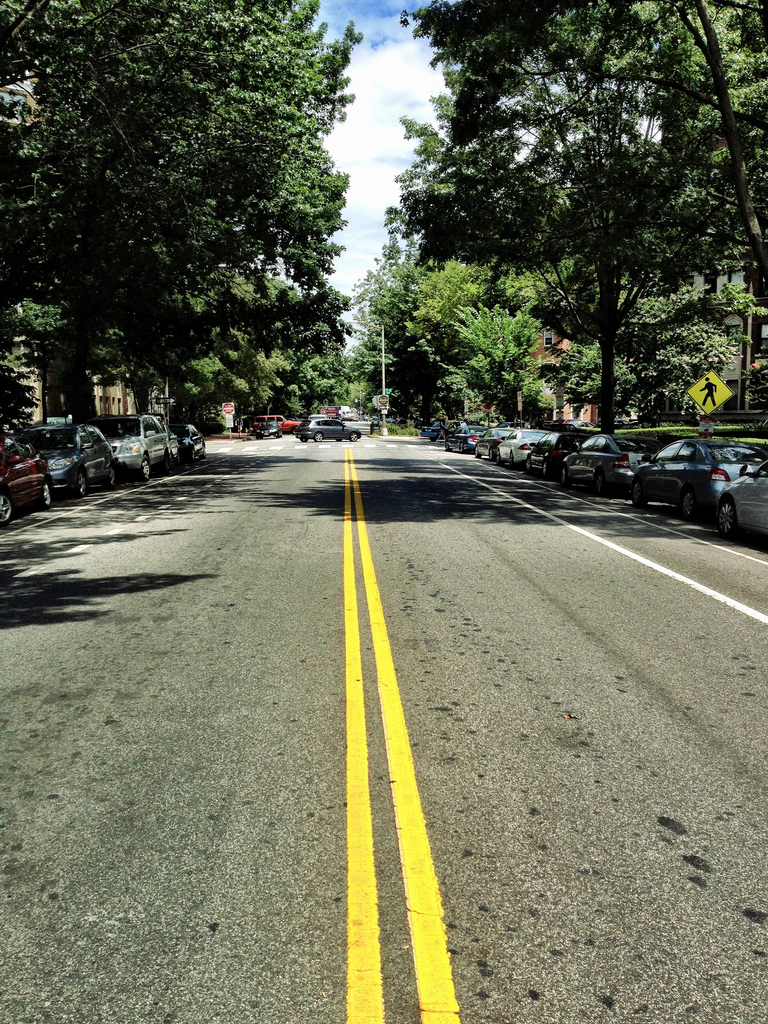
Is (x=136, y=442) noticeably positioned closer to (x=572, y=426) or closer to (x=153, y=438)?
(x=153, y=438)

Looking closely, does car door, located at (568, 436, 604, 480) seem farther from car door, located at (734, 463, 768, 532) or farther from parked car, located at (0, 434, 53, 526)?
parked car, located at (0, 434, 53, 526)

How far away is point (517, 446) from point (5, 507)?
2045cm

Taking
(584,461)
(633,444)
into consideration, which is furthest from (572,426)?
(633,444)

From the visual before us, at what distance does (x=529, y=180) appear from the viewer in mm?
19844

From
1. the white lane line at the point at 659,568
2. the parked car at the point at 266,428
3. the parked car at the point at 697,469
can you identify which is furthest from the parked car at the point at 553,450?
the parked car at the point at 266,428

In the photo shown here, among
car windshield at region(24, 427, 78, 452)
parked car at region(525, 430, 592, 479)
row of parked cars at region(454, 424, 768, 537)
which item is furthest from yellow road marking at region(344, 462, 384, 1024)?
parked car at region(525, 430, 592, 479)

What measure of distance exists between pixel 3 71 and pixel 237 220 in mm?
8356

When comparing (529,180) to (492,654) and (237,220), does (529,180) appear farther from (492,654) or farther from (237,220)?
(492,654)

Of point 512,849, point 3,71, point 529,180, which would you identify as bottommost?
point 512,849

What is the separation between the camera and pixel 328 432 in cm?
6184

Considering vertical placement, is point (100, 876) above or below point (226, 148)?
below

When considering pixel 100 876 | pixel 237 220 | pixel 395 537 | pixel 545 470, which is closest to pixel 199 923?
pixel 100 876

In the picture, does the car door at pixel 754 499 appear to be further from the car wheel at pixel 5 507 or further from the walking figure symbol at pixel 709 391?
the car wheel at pixel 5 507

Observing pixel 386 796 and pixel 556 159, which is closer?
pixel 386 796
